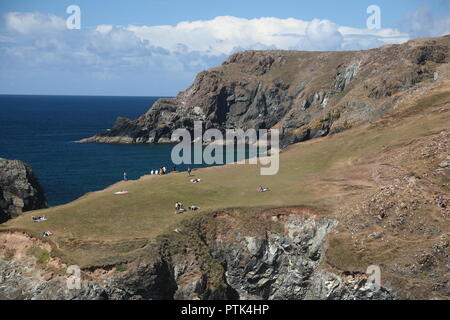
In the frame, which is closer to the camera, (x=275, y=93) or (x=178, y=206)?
(x=178, y=206)

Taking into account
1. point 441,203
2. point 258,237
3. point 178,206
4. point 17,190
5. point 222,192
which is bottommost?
point 258,237

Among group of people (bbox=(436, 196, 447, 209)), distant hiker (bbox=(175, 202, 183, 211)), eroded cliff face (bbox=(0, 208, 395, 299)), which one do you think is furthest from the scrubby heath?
distant hiker (bbox=(175, 202, 183, 211))

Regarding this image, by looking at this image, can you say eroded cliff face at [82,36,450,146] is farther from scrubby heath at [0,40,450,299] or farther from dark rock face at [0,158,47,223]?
dark rock face at [0,158,47,223]

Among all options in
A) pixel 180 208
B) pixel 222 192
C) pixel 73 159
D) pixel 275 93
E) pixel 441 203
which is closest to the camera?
pixel 441 203

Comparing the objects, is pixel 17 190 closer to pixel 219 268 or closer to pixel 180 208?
pixel 180 208

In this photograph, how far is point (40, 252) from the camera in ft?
134

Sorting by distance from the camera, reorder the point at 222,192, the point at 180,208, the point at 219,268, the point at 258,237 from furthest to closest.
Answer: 1. the point at 222,192
2. the point at 180,208
3. the point at 258,237
4. the point at 219,268

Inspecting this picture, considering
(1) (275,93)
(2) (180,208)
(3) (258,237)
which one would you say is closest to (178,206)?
(2) (180,208)

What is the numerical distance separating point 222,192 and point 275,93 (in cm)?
13203

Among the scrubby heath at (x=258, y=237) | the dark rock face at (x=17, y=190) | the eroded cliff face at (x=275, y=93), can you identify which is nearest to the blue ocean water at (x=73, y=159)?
the eroded cliff face at (x=275, y=93)

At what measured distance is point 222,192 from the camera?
178 ft

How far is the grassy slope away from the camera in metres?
42.8

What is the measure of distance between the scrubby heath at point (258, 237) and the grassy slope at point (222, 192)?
0.57 feet
